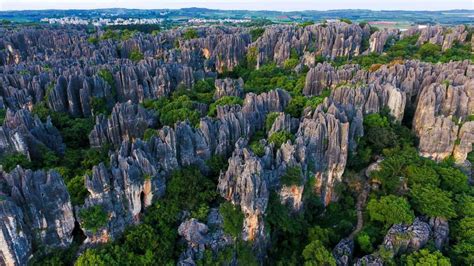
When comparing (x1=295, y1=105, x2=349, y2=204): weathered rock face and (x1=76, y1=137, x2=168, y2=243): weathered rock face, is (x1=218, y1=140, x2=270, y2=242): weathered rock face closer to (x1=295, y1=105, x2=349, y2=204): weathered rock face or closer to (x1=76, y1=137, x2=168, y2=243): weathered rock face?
(x1=76, y1=137, x2=168, y2=243): weathered rock face

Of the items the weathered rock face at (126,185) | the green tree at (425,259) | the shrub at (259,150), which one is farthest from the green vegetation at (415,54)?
the weathered rock face at (126,185)

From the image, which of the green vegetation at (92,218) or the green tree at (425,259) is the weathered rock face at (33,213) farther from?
the green tree at (425,259)

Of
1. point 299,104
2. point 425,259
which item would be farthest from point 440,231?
point 299,104

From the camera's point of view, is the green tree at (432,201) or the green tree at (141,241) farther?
the green tree at (432,201)

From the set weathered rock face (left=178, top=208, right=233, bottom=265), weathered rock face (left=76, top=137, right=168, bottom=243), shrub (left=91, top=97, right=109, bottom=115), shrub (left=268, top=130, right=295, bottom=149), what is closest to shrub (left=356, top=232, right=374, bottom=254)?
shrub (left=268, top=130, right=295, bottom=149)

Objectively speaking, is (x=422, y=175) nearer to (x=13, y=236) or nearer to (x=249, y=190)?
(x=249, y=190)

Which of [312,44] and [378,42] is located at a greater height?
[378,42]
